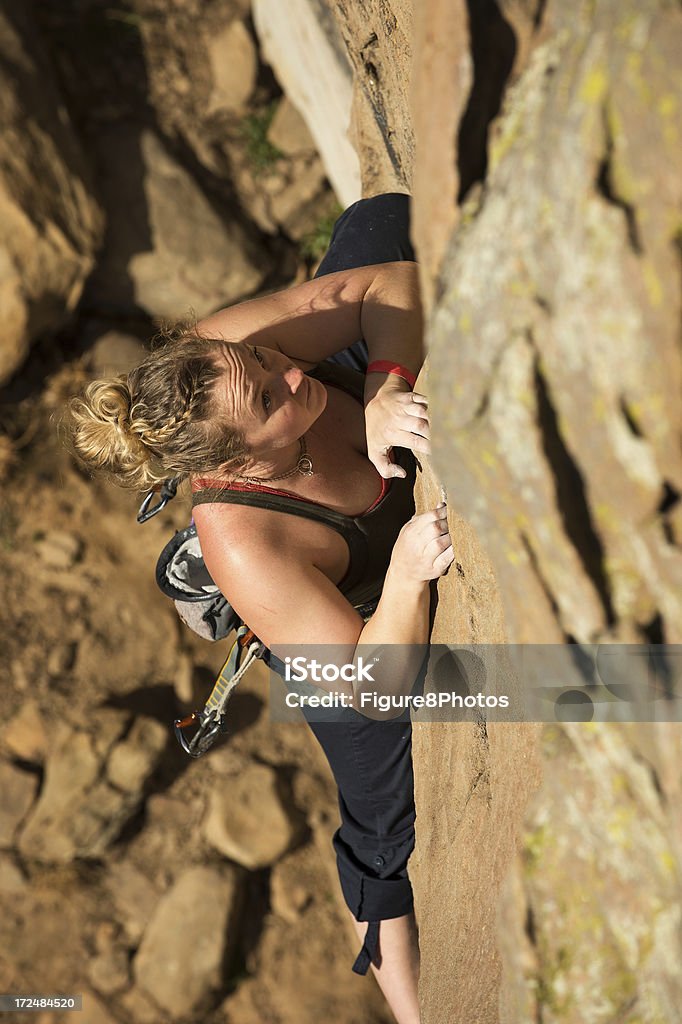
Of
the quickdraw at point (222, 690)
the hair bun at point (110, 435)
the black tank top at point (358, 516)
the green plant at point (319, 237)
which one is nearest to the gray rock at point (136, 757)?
the quickdraw at point (222, 690)

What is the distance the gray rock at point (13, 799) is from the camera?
4324 mm

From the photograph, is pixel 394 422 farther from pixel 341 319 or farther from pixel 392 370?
pixel 341 319

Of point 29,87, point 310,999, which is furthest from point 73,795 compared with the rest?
point 29,87

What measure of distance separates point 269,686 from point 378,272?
2.82 metres

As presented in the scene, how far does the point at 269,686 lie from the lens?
4684 mm

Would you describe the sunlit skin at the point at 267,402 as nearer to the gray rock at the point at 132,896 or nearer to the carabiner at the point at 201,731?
the carabiner at the point at 201,731

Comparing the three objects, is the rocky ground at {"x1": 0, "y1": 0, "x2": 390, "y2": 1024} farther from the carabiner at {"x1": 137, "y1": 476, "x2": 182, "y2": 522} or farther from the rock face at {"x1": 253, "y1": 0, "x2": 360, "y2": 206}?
the carabiner at {"x1": 137, "y1": 476, "x2": 182, "y2": 522}

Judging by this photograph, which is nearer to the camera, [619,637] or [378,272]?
[619,637]

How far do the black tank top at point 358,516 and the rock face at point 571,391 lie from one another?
0.99m

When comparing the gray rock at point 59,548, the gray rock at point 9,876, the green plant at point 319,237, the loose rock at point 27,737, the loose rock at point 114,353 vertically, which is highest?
the green plant at point 319,237

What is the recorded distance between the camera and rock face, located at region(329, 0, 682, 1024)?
91cm

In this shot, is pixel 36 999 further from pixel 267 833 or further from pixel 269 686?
pixel 269 686

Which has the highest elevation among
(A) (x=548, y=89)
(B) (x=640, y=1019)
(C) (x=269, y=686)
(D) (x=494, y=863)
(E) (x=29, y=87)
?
(E) (x=29, y=87)

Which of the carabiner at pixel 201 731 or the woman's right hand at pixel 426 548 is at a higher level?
the woman's right hand at pixel 426 548
